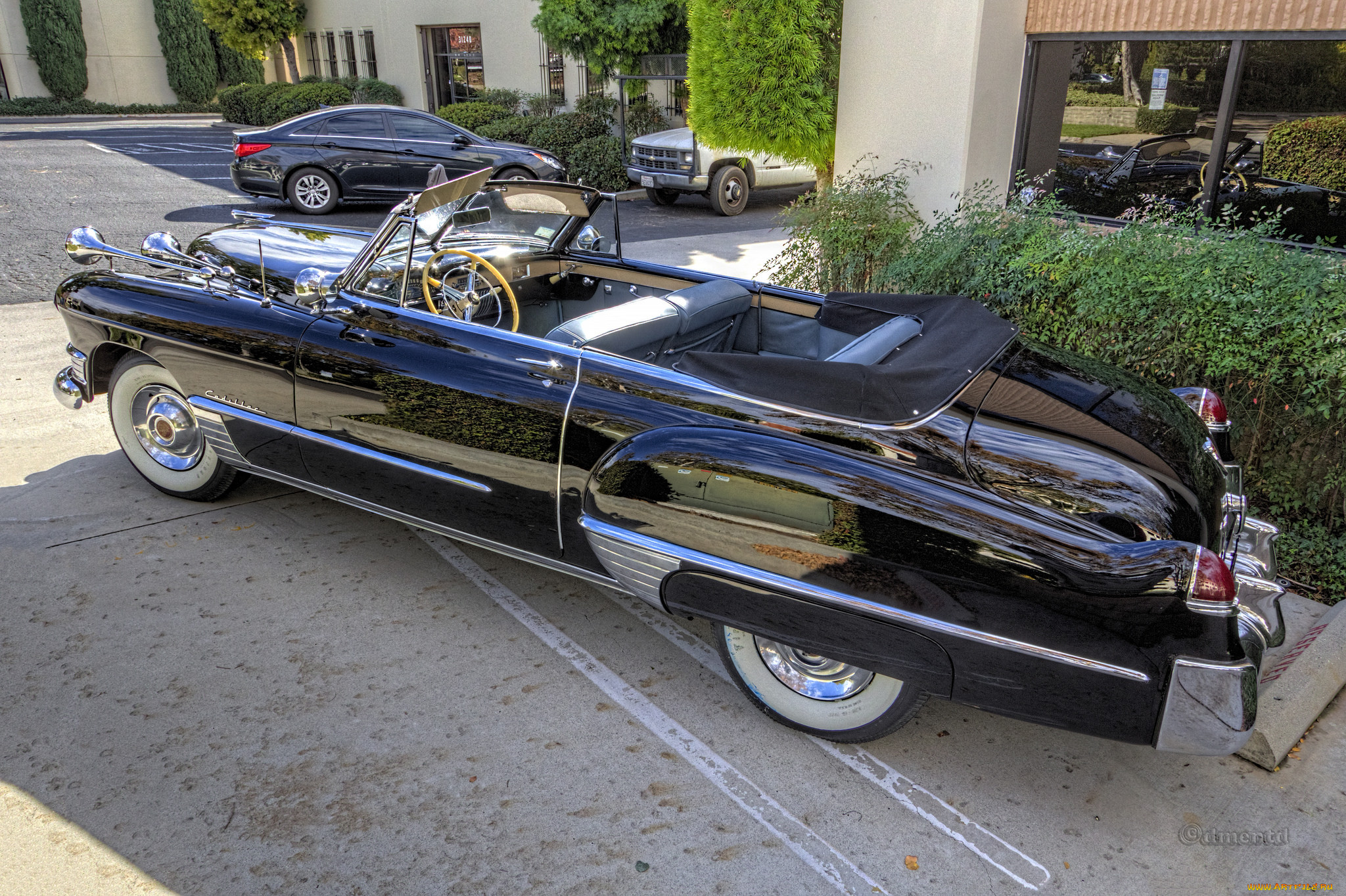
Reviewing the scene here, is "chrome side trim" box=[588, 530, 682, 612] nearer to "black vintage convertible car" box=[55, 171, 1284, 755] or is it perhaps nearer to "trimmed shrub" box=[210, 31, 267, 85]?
"black vintage convertible car" box=[55, 171, 1284, 755]

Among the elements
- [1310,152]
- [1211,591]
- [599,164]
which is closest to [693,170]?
[599,164]

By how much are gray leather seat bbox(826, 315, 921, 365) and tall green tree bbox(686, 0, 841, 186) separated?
4.45m

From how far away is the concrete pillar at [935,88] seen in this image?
6.66 metres

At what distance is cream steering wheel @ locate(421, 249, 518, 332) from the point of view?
398 centimetres

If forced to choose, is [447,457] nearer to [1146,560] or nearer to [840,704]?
[840,704]

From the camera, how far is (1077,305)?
4.66 m

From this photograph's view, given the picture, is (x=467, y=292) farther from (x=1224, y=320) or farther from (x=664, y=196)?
(x=664, y=196)

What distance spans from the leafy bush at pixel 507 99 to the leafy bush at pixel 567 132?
3046mm

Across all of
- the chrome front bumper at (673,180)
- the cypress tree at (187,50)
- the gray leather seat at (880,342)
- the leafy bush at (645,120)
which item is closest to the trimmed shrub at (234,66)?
the cypress tree at (187,50)

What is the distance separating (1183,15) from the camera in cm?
591

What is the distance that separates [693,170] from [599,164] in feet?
10.0

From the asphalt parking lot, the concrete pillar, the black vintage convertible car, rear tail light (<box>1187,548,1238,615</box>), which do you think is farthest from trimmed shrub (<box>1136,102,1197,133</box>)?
rear tail light (<box>1187,548,1238,615</box>)

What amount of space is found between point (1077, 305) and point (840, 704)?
2779 mm

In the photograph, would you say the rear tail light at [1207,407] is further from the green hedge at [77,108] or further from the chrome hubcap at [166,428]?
the green hedge at [77,108]
